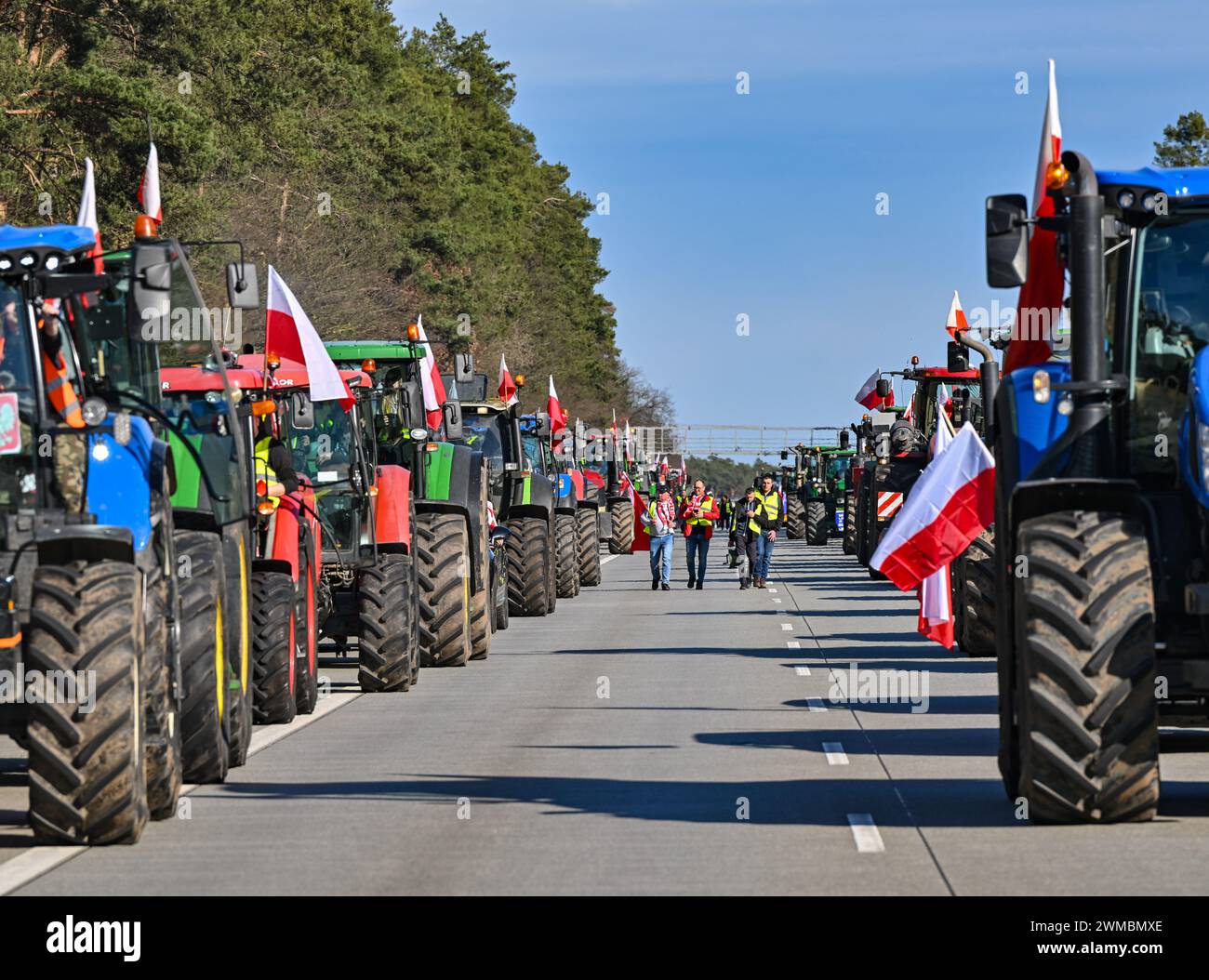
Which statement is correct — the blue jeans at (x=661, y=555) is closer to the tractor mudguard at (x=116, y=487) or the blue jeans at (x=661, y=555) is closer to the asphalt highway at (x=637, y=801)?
the asphalt highway at (x=637, y=801)

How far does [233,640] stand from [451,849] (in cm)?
350

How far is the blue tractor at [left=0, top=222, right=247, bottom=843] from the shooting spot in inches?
424

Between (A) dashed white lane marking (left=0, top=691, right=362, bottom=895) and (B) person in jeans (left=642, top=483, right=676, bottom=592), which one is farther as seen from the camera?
(B) person in jeans (left=642, top=483, right=676, bottom=592)

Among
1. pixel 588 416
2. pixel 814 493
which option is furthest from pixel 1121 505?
pixel 588 416

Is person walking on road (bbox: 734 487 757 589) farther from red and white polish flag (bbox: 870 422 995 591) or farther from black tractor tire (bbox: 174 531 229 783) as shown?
black tractor tire (bbox: 174 531 229 783)

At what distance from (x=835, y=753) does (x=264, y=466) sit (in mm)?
5353

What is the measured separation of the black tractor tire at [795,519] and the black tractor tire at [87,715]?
6387cm

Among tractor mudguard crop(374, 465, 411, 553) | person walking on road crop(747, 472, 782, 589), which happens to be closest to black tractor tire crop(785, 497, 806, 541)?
person walking on road crop(747, 472, 782, 589)

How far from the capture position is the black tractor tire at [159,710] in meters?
11.6

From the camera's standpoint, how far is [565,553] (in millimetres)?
35625

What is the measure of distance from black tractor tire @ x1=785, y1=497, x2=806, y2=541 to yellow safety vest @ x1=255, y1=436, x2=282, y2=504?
56.2m

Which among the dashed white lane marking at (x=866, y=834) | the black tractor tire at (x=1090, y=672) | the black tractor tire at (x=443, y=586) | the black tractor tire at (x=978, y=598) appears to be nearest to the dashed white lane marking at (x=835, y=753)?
the dashed white lane marking at (x=866, y=834)

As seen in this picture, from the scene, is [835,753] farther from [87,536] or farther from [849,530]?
[849,530]

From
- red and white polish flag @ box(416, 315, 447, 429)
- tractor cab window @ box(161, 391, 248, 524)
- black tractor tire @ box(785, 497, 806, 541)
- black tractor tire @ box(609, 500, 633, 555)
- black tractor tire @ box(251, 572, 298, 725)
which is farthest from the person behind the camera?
black tractor tire @ box(785, 497, 806, 541)
